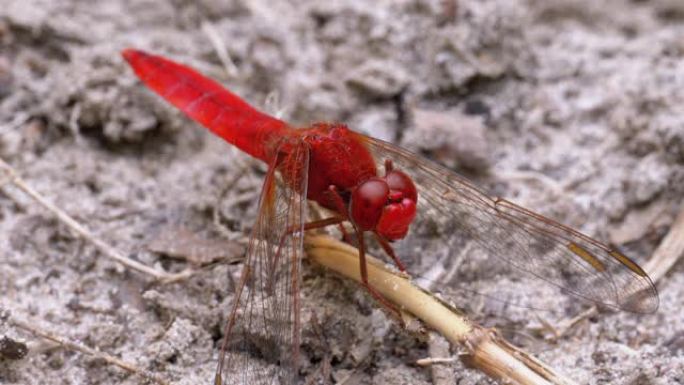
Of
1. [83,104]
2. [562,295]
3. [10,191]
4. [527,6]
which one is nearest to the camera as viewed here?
A: [562,295]

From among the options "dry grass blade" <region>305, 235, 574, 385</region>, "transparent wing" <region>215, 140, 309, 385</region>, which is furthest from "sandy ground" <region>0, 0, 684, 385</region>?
"transparent wing" <region>215, 140, 309, 385</region>

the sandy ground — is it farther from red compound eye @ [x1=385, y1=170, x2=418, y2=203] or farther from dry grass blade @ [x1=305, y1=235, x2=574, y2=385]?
red compound eye @ [x1=385, y1=170, x2=418, y2=203]

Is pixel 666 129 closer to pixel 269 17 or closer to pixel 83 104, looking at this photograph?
pixel 269 17

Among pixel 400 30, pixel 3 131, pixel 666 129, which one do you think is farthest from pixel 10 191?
pixel 666 129

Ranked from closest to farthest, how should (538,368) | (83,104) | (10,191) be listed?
(538,368), (10,191), (83,104)

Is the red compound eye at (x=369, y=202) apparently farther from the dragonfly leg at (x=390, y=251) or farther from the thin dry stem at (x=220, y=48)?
the thin dry stem at (x=220, y=48)
